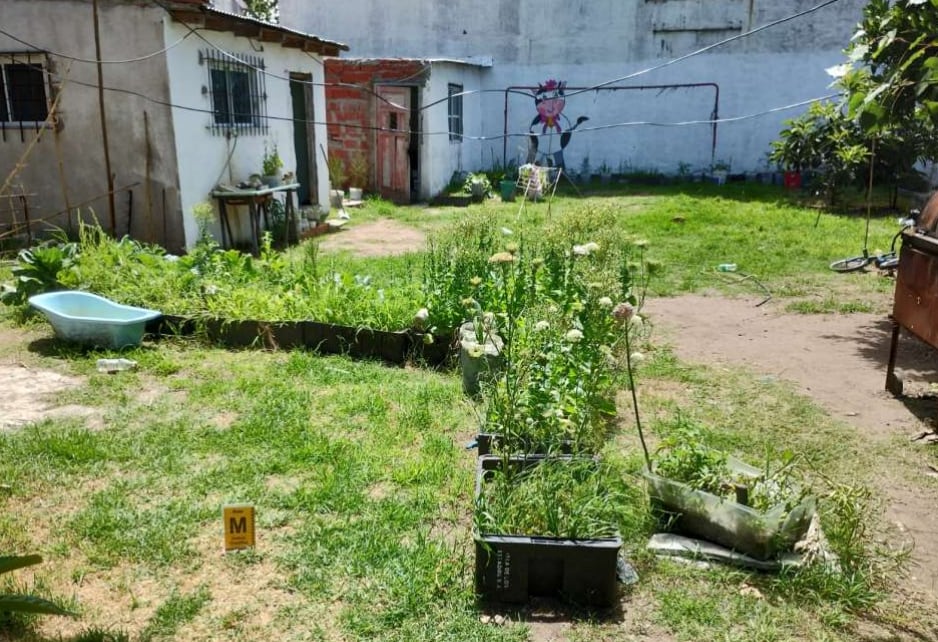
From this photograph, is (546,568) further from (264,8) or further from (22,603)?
(264,8)

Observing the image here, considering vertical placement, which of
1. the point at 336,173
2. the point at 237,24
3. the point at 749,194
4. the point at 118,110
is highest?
the point at 237,24

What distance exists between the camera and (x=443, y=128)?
16.4 m

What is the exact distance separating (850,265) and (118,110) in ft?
30.0

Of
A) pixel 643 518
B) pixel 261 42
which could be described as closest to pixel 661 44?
pixel 261 42

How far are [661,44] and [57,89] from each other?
13928 mm

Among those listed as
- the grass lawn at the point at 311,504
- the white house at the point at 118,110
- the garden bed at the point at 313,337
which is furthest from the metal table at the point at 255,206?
the garden bed at the point at 313,337

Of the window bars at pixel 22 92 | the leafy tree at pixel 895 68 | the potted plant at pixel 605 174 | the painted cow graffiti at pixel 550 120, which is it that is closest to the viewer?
the leafy tree at pixel 895 68

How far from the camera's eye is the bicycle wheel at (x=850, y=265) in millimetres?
9344

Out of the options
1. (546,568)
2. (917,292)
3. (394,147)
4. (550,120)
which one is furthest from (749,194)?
(546,568)

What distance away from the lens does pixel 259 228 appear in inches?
426

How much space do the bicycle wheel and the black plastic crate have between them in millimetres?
7568

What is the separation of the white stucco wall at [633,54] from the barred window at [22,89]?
1073 cm

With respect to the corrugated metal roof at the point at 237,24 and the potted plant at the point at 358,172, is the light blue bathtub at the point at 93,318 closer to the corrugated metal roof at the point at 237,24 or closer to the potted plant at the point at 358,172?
the corrugated metal roof at the point at 237,24

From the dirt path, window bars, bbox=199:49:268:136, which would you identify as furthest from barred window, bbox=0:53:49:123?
the dirt path
